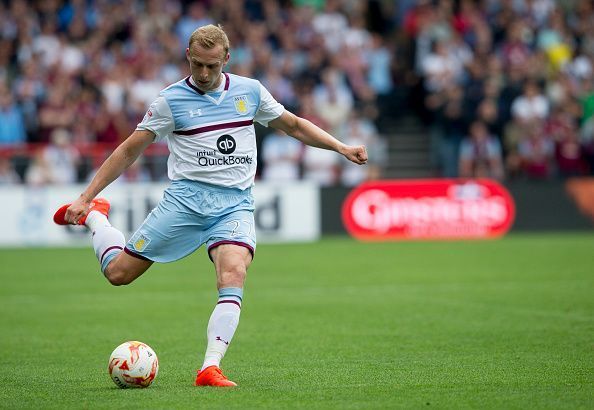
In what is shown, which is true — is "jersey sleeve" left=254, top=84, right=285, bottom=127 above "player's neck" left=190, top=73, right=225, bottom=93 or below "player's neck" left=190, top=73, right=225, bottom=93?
below

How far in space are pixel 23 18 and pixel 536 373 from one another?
19.2 m

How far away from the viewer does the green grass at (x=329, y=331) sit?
712 centimetres

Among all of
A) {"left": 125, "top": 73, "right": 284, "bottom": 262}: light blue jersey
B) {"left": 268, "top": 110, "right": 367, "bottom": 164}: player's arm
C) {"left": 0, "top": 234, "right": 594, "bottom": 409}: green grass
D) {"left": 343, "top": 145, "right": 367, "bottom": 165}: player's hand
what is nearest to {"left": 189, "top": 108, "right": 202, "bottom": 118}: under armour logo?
{"left": 125, "top": 73, "right": 284, "bottom": 262}: light blue jersey

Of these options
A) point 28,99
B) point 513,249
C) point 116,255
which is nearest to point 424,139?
point 513,249

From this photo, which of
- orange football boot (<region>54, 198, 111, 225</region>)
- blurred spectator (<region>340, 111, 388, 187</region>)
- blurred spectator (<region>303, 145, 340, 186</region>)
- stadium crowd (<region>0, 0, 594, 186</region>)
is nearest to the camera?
orange football boot (<region>54, 198, 111, 225</region>)

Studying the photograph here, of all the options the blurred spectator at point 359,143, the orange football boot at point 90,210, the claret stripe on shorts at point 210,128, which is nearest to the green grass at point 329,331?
the orange football boot at point 90,210

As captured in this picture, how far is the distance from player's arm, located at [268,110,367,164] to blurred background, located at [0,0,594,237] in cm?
1485

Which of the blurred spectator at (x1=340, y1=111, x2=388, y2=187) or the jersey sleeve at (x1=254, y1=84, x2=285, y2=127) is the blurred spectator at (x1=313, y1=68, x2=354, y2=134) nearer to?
the blurred spectator at (x1=340, y1=111, x2=388, y2=187)

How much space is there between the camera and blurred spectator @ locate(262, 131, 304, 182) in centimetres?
2388

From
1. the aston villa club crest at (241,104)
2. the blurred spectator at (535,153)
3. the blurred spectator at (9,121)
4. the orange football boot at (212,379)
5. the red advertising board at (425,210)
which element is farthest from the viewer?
the blurred spectator at (535,153)

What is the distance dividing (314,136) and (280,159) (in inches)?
616

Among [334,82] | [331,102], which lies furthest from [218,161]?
[334,82]

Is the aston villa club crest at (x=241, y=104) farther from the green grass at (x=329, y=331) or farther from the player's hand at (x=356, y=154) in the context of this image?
the green grass at (x=329, y=331)

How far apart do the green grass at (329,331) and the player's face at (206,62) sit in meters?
2.13
